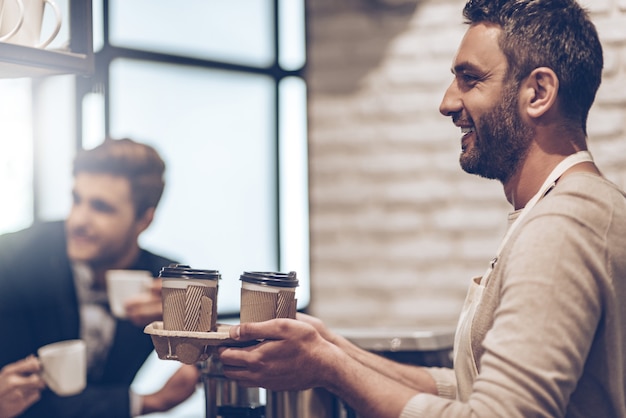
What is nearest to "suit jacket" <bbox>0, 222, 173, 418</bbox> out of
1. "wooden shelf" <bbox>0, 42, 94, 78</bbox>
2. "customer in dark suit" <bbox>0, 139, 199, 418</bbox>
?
"customer in dark suit" <bbox>0, 139, 199, 418</bbox>

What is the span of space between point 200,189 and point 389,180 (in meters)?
0.62

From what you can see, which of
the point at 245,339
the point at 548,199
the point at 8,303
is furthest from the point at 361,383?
the point at 8,303

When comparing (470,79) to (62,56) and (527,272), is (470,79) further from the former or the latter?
(62,56)

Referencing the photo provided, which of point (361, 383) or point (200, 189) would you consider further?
point (200, 189)

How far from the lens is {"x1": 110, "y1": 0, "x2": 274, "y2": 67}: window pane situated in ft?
8.30

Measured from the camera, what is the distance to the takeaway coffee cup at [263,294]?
118 cm

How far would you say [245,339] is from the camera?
1.16m

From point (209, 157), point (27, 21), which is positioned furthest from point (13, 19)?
point (209, 157)

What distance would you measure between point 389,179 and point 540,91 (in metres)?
1.45

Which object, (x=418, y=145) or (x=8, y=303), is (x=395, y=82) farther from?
(x=8, y=303)

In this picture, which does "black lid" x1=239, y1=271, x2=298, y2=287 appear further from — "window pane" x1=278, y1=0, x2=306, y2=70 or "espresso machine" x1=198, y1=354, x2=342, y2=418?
"window pane" x1=278, y1=0, x2=306, y2=70

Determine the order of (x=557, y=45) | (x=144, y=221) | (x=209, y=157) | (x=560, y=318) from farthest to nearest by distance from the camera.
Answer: (x=209, y=157), (x=144, y=221), (x=557, y=45), (x=560, y=318)

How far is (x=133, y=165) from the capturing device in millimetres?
2412

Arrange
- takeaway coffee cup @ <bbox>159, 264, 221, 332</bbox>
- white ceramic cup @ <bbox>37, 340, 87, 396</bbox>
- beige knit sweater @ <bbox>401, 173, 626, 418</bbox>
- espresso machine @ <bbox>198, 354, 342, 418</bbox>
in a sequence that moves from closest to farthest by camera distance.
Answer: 1. beige knit sweater @ <bbox>401, 173, 626, 418</bbox>
2. takeaway coffee cup @ <bbox>159, 264, 221, 332</bbox>
3. espresso machine @ <bbox>198, 354, 342, 418</bbox>
4. white ceramic cup @ <bbox>37, 340, 87, 396</bbox>
